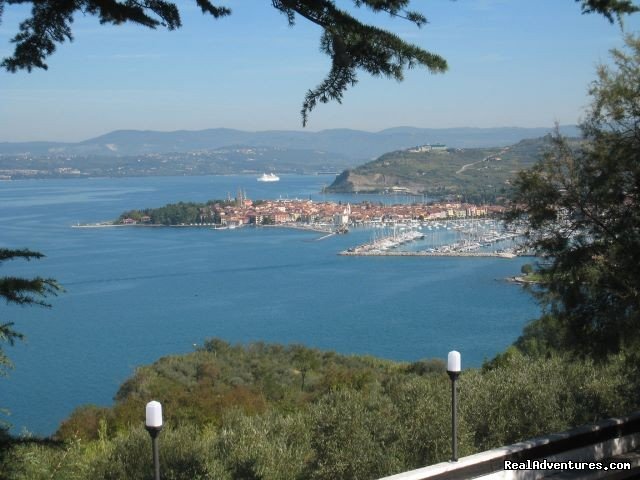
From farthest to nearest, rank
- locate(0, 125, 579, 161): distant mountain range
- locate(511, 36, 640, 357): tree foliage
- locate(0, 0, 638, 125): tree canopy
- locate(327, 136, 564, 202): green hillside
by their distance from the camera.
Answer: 1. locate(0, 125, 579, 161): distant mountain range
2. locate(327, 136, 564, 202): green hillside
3. locate(511, 36, 640, 357): tree foliage
4. locate(0, 0, 638, 125): tree canopy

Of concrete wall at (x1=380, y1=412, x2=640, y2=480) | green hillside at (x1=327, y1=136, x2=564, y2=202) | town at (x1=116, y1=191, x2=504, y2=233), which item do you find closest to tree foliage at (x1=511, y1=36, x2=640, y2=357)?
concrete wall at (x1=380, y1=412, x2=640, y2=480)

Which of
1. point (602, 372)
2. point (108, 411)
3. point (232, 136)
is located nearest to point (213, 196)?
point (108, 411)

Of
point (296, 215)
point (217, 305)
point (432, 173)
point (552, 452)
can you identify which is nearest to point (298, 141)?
point (432, 173)

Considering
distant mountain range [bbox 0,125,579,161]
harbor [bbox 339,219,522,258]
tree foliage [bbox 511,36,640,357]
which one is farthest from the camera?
distant mountain range [bbox 0,125,579,161]

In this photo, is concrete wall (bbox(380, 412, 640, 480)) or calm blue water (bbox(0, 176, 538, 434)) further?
calm blue water (bbox(0, 176, 538, 434))

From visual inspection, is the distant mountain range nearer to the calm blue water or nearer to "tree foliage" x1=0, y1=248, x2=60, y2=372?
the calm blue water

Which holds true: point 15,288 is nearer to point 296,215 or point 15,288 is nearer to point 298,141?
point 296,215
